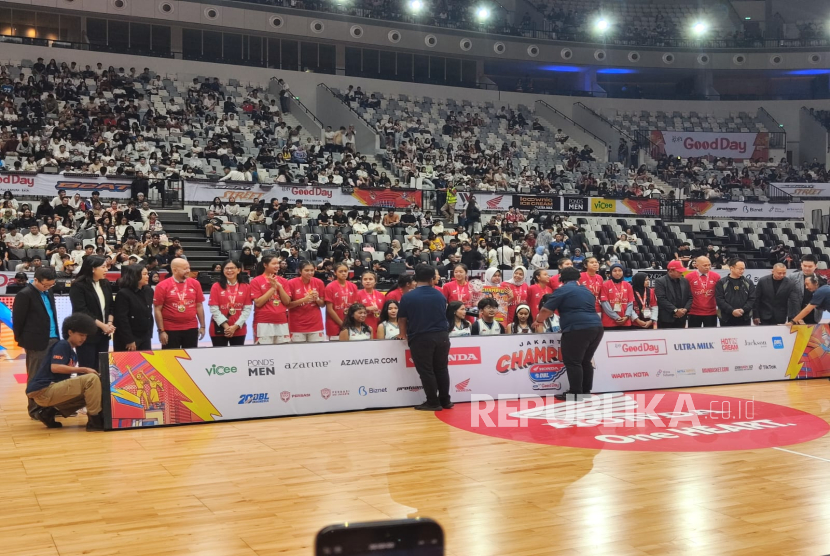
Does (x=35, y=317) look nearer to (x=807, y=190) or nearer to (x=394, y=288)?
(x=394, y=288)

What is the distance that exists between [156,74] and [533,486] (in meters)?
27.6

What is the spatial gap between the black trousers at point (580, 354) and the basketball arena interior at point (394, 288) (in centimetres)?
4

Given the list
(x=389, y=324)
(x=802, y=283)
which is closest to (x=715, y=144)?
(x=802, y=283)

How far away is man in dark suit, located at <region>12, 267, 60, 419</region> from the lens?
8.98 metres

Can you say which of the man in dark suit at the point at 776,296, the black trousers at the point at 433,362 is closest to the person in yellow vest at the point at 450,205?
the man in dark suit at the point at 776,296

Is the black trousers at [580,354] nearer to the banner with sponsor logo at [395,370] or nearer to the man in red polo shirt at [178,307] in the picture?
the banner with sponsor logo at [395,370]

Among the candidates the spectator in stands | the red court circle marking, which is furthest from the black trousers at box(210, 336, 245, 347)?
the spectator in stands

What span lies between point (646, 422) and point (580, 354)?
1.38 metres

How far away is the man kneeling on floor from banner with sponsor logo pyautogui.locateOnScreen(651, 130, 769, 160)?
33.7 m

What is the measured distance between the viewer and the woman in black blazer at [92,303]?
9.07 m

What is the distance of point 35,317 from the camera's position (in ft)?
29.9

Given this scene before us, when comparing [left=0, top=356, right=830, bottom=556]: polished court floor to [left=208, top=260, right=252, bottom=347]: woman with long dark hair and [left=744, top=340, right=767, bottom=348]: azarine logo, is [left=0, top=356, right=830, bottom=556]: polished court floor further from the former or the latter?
[left=744, top=340, right=767, bottom=348]: azarine logo

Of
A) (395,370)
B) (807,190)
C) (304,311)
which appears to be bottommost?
(395,370)

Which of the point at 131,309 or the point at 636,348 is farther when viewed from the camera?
the point at 636,348
